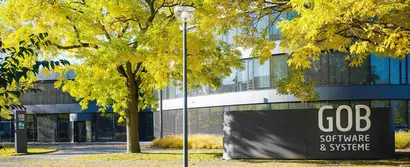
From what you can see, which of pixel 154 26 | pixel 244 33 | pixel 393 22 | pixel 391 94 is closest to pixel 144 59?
pixel 154 26

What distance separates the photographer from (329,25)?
44.8ft

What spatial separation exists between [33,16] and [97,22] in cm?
269

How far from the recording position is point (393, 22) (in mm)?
14305

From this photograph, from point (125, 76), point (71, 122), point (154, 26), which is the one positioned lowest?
point (71, 122)

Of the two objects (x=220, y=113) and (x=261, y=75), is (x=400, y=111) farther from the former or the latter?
(x=220, y=113)

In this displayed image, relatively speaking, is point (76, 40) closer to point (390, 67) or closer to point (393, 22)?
point (393, 22)

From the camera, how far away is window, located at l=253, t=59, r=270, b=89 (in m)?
33.0

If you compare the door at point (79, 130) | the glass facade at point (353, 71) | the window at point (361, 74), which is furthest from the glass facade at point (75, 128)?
the window at point (361, 74)

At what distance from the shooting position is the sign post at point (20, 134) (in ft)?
92.4

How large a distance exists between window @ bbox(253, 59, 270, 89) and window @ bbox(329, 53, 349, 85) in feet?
Result: 13.1

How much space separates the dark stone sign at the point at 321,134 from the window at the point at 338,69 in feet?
40.5

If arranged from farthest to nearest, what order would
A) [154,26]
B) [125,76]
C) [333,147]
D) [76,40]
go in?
[125,76]
[76,40]
[154,26]
[333,147]

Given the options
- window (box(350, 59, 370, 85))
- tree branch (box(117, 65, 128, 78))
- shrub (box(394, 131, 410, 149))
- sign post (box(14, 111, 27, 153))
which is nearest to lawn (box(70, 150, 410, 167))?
tree branch (box(117, 65, 128, 78))

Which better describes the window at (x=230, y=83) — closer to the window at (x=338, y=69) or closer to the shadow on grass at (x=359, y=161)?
the window at (x=338, y=69)
